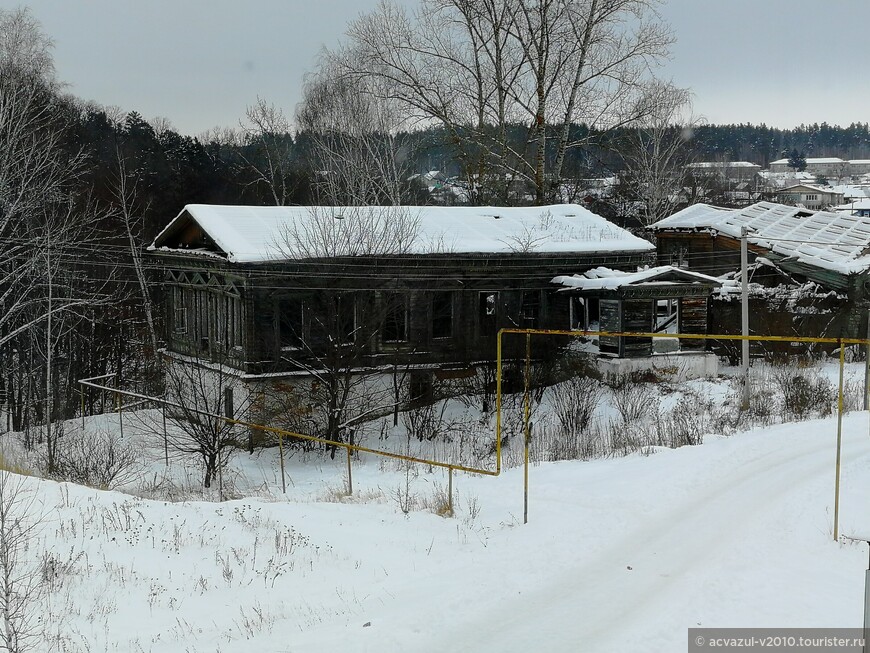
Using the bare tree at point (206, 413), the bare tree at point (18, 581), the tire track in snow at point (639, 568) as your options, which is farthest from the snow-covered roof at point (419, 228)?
the tire track in snow at point (639, 568)

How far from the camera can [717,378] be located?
23.7 metres

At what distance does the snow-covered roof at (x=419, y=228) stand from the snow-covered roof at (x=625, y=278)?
34.2 inches

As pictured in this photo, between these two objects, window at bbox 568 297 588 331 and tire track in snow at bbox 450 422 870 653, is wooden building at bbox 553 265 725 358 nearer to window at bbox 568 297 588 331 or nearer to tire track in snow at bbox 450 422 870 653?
window at bbox 568 297 588 331

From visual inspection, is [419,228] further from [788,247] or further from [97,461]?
[788,247]

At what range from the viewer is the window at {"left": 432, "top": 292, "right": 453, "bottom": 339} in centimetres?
2342

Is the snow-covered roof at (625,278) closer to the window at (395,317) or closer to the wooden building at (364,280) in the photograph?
the wooden building at (364,280)

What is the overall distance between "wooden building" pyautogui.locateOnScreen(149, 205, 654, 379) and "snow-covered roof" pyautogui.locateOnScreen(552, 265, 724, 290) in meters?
0.71

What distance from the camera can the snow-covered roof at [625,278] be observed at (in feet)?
75.3

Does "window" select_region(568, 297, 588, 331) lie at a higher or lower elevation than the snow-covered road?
higher

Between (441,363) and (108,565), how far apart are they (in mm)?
14037

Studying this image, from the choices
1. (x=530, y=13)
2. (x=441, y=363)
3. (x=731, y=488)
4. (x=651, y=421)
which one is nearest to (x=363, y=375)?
(x=441, y=363)

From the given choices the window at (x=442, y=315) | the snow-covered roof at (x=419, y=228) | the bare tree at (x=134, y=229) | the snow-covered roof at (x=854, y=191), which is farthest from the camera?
the snow-covered roof at (x=854, y=191)

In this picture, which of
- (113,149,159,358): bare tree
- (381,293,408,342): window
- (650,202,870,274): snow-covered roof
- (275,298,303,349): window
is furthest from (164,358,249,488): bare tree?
(650,202,870,274): snow-covered roof

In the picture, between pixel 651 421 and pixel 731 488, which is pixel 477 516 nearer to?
pixel 731 488
